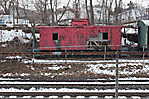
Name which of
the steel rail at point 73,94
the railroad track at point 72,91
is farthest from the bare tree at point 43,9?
the steel rail at point 73,94

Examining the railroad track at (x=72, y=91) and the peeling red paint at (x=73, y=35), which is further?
the peeling red paint at (x=73, y=35)

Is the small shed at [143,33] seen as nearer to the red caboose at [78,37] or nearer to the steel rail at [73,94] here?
the red caboose at [78,37]

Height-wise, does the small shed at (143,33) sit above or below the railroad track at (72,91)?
above

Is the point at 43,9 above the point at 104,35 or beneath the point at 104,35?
above

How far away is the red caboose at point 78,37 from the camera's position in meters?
19.2

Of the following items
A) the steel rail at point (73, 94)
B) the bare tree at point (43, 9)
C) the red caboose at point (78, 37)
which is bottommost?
the steel rail at point (73, 94)

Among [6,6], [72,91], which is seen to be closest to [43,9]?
[6,6]

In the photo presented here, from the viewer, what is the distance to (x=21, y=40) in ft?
80.6

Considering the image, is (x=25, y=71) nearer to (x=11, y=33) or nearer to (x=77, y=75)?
(x=77, y=75)

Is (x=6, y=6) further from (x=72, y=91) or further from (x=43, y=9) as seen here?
(x=72, y=91)

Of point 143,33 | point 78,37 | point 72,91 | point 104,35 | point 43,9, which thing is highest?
point 43,9

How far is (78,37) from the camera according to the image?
63.4 ft

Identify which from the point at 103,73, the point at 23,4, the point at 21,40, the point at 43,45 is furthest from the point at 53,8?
the point at 103,73

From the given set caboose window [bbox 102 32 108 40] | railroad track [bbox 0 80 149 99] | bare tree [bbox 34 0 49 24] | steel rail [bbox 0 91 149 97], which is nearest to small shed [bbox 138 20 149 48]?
caboose window [bbox 102 32 108 40]
